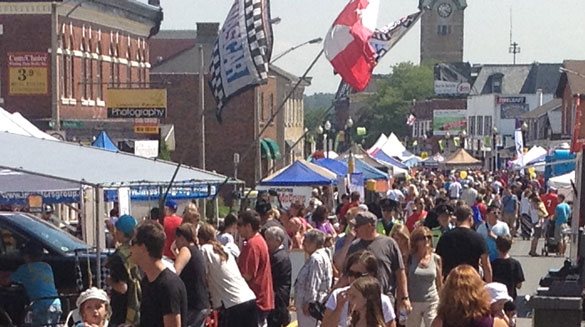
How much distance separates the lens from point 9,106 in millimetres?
49094

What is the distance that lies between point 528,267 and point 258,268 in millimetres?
16881

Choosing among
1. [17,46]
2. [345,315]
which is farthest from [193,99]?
[345,315]

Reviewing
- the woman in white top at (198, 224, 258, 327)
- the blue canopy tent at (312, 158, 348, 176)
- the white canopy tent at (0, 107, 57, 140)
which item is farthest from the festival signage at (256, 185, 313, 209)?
the woman in white top at (198, 224, 258, 327)

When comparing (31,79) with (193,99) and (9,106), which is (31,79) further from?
(193,99)

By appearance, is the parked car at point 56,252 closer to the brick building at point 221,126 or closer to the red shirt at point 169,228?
the red shirt at point 169,228

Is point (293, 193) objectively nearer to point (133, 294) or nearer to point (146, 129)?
point (146, 129)

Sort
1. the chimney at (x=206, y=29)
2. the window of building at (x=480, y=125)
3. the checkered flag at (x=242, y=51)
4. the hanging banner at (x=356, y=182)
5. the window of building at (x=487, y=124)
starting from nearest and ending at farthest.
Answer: the checkered flag at (x=242, y=51) < the hanging banner at (x=356, y=182) < the chimney at (x=206, y=29) < the window of building at (x=487, y=124) < the window of building at (x=480, y=125)

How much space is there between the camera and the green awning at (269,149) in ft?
242

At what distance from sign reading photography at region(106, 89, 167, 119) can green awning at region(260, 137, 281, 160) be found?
858 inches

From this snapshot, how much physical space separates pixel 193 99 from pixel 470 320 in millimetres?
64298

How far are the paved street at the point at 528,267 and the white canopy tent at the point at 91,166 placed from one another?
216 inches

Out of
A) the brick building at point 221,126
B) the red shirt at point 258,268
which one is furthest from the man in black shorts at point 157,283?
the brick building at point 221,126

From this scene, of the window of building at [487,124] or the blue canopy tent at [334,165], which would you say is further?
the window of building at [487,124]

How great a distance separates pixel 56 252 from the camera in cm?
1686
